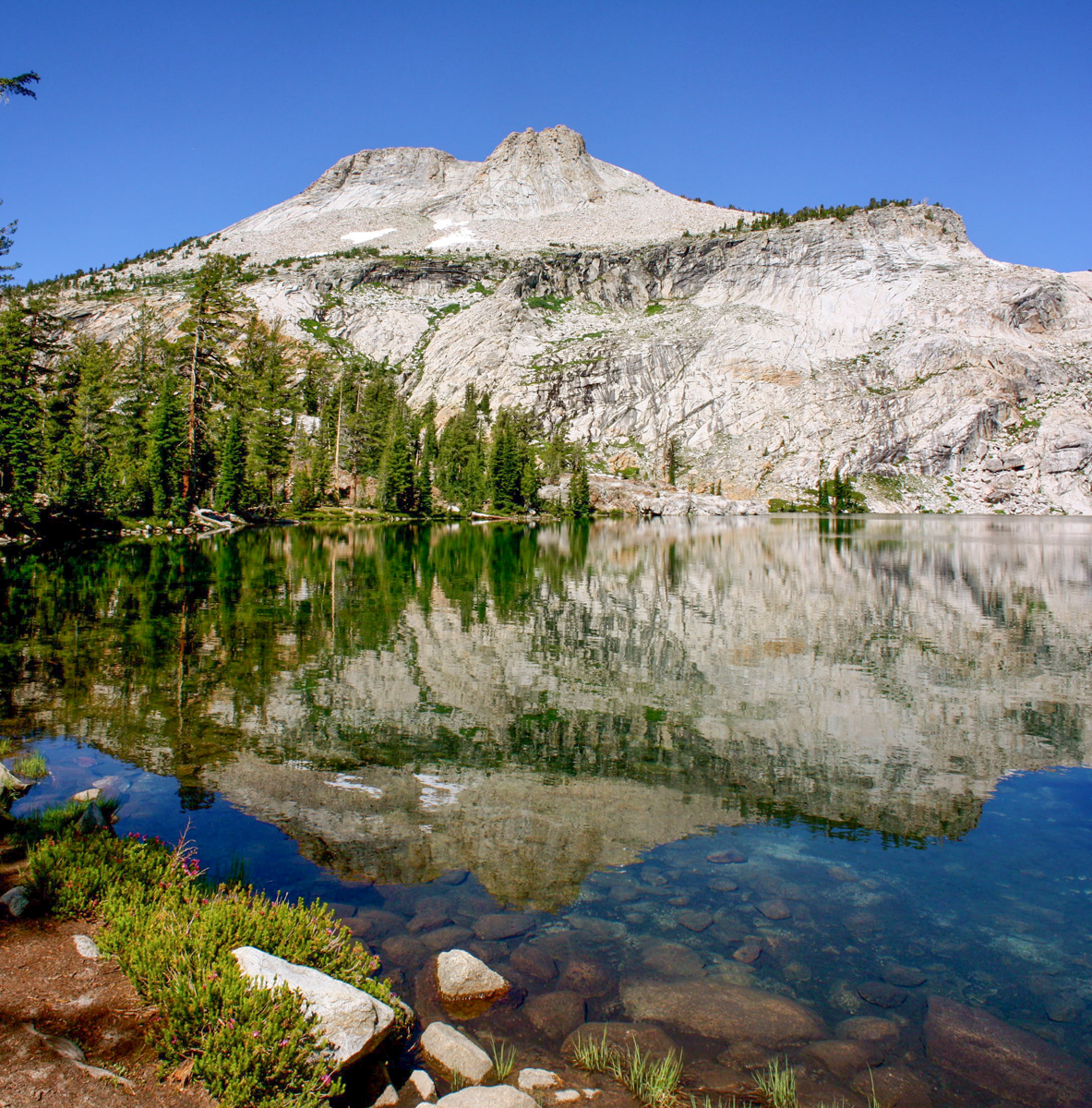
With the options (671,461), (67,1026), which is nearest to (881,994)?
Answer: (67,1026)

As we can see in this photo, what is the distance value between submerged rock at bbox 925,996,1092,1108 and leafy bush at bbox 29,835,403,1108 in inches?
195

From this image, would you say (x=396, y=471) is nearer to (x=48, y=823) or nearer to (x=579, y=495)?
(x=579, y=495)

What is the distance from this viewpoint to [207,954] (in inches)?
221

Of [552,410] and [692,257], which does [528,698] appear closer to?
[552,410]

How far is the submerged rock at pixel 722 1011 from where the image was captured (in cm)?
639

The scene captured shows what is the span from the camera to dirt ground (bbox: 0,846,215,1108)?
14.6 feet

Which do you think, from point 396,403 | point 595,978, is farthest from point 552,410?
point 595,978

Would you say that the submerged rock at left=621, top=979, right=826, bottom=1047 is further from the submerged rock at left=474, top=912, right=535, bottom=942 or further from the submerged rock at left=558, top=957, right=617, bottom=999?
the submerged rock at left=474, top=912, right=535, bottom=942

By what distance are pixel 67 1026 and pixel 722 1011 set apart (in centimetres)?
542

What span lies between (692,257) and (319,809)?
187 meters

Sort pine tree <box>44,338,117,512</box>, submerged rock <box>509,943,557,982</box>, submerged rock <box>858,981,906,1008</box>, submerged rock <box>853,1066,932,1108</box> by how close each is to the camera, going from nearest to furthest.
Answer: submerged rock <box>853,1066,932,1108</box> < submerged rock <box>858,981,906,1008</box> < submerged rock <box>509,943,557,982</box> < pine tree <box>44,338,117,512</box>

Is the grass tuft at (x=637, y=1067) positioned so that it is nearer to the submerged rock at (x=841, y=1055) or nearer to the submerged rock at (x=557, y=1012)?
the submerged rock at (x=557, y=1012)

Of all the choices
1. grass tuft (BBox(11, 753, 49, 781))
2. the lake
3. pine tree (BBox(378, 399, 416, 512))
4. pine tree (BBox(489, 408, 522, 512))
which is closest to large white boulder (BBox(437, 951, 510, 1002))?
the lake

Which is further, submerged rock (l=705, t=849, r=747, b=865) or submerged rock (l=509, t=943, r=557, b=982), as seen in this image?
submerged rock (l=705, t=849, r=747, b=865)
